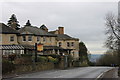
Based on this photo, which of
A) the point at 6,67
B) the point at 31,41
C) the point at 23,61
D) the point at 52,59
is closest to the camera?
Result: the point at 6,67

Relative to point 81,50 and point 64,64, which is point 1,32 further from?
point 81,50

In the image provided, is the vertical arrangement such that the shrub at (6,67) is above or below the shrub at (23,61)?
below

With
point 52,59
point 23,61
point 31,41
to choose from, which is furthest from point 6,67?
point 31,41

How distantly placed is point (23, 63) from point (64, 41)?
1622 inches

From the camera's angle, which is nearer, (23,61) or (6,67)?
(6,67)

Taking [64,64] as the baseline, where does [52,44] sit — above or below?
above

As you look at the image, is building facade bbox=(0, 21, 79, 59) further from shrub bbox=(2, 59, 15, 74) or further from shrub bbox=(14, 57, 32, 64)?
shrub bbox=(2, 59, 15, 74)

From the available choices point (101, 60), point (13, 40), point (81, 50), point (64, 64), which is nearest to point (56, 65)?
point (64, 64)

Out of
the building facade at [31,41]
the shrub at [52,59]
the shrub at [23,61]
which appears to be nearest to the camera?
the shrub at [23,61]

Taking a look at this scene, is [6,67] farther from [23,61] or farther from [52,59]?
[52,59]

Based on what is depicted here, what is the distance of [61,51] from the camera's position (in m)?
66.4

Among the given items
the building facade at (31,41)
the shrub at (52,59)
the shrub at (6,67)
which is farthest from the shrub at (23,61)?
the shrub at (52,59)

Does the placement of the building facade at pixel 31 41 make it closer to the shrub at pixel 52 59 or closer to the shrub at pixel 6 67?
the shrub at pixel 52 59

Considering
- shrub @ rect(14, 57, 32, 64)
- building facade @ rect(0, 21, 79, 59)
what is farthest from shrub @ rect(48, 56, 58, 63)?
shrub @ rect(14, 57, 32, 64)
